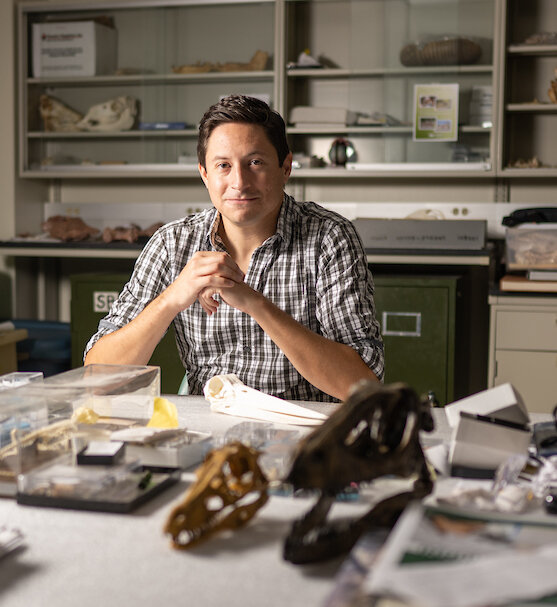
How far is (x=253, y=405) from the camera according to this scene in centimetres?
129

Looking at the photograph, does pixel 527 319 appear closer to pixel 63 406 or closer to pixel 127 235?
pixel 127 235

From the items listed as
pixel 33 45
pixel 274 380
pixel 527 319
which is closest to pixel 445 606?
pixel 274 380

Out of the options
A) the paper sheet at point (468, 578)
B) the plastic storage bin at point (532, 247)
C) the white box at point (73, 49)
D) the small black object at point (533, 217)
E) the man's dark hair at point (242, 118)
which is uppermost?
the white box at point (73, 49)

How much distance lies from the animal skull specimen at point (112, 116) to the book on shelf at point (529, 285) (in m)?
1.85

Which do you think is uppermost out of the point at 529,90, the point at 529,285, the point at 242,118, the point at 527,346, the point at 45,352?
the point at 529,90

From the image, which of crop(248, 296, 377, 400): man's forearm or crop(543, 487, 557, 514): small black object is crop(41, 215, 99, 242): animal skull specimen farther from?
crop(543, 487, 557, 514): small black object

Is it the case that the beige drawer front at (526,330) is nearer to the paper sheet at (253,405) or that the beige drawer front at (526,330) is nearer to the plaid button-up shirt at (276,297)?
the plaid button-up shirt at (276,297)

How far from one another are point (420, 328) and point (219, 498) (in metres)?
2.31

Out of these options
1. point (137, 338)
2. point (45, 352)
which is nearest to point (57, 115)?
point (45, 352)

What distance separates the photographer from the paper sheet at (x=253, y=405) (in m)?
1.25

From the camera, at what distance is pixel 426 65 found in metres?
3.36

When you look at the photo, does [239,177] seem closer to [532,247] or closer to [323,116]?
[532,247]

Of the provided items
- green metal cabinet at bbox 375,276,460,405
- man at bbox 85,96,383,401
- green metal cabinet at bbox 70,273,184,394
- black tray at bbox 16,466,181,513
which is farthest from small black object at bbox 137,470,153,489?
green metal cabinet at bbox 70,273,184,394

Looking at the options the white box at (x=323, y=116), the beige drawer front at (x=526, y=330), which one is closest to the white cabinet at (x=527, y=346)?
the beige drawer front at (x=526, y=330)
